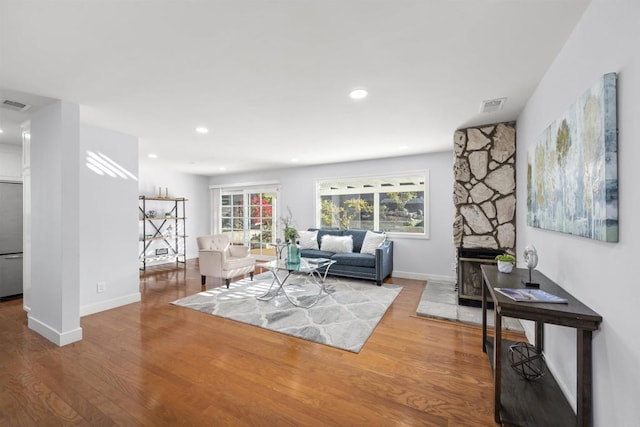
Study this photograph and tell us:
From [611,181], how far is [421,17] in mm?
1256

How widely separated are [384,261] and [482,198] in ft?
6.22

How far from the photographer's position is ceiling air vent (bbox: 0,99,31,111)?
8.57ft

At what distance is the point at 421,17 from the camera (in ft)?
4.99

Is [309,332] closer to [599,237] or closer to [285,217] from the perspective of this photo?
[599,237]

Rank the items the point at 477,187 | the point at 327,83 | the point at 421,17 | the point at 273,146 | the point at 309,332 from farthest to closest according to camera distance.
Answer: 1. the point at 273,146
2. the point at 477,187
3. the point at 309,332
4. the point at 327,83
5. the point at 421,17

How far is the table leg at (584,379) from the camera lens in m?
1.33

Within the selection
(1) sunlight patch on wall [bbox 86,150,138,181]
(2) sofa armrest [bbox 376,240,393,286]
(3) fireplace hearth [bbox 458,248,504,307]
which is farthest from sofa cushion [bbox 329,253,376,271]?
(1) sunlight patch on wall [bbox 86,150,138,181]

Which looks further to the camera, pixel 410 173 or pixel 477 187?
pixel 410 173

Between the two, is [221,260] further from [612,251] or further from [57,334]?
[612,251]

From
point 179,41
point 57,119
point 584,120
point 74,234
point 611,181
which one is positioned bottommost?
point 74,234

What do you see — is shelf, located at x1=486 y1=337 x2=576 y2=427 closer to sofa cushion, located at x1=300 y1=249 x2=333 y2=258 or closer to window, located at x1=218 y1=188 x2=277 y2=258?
sofa cushion, located at x1=300 y1=249 x2=333 y2=258

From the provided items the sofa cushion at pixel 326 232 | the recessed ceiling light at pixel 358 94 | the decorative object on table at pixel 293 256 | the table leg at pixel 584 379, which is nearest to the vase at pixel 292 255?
the decorative object on table at pixel 293 256

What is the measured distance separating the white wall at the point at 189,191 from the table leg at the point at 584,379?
281 inches

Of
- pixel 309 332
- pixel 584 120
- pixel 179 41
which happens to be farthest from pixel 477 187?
pixel 179 41
